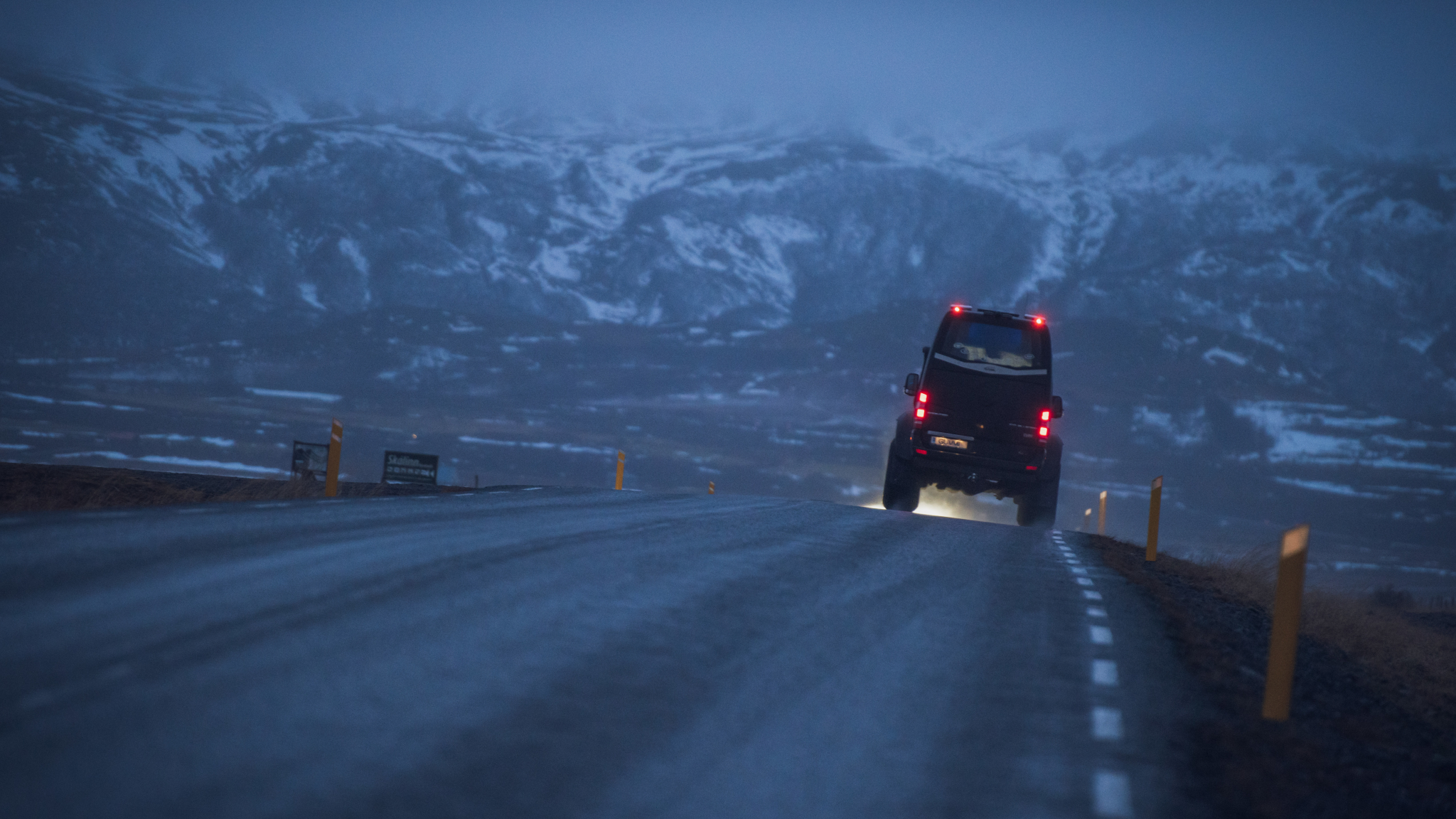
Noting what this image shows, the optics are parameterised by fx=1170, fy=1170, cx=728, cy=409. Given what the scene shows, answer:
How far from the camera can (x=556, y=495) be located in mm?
16812

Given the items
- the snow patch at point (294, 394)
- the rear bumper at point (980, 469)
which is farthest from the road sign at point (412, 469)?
the snow patch at point (294, 394)

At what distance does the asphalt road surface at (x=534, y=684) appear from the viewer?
4168 millimetres

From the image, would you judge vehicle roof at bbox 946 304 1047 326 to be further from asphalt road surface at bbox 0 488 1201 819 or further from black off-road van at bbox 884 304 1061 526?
asphalt road surface at bbox 0 488 1201 819

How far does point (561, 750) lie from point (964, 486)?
53.7 ft

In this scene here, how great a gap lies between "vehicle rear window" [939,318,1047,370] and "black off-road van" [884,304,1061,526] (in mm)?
11

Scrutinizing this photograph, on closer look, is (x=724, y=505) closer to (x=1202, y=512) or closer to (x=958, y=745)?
(x=958, y=745)

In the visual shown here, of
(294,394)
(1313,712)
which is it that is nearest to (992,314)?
(1313,712)

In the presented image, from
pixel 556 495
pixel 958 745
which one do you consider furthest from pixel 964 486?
pixel 958 745

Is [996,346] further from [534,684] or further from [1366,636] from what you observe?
[534,684]

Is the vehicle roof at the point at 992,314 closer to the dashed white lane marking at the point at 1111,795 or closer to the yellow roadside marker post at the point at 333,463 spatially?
the yellow roadside marker post at the point at 333,463

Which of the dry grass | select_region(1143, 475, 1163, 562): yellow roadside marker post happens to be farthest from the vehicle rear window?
the dry grass

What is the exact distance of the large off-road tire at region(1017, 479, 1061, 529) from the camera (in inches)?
797

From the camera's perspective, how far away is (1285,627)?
21.6 ft

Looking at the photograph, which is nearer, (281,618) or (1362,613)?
(281,618)
